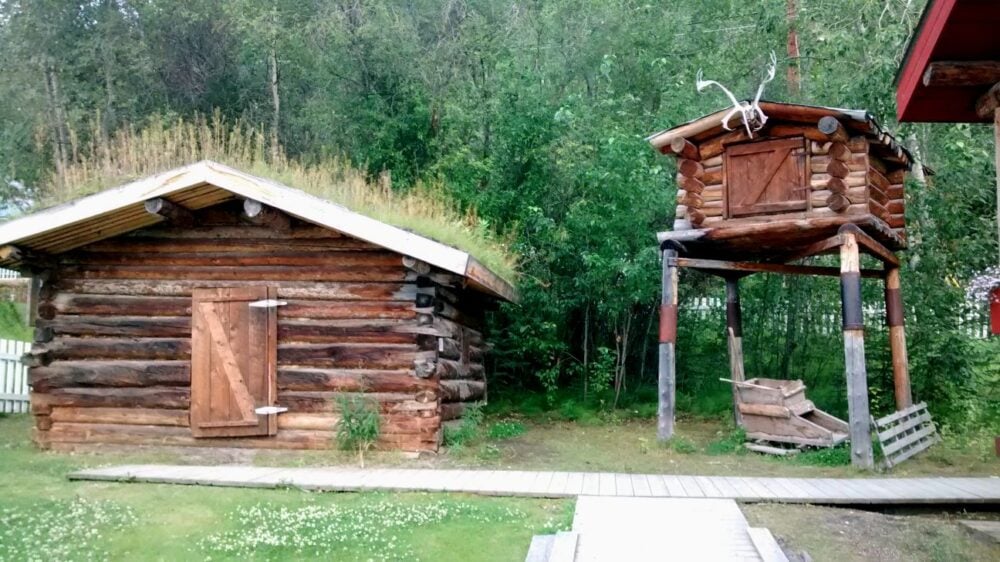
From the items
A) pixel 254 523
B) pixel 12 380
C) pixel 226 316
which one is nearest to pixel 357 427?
pixel 226 316

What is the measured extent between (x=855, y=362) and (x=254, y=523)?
7905mm

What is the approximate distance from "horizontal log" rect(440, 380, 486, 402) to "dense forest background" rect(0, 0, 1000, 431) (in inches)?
74.0

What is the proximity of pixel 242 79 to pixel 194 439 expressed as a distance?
17.2 meters

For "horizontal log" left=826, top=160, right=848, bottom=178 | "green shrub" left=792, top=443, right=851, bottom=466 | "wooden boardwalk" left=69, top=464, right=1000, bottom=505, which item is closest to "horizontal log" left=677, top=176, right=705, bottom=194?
"horizontal log" left=826, top=160, right=848, bottom=178

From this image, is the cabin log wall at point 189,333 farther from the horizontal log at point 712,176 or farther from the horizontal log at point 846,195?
the horizontal log at point 846,195

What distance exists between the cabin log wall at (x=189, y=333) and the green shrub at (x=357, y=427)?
22 cm

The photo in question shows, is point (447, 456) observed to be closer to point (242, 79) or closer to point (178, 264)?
point (178, 264)

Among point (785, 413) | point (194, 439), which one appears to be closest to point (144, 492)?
point (194, 439)

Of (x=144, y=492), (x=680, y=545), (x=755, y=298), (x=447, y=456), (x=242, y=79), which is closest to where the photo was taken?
(x=680, y=545)

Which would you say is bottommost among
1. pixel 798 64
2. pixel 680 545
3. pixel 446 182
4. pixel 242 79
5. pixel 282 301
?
pixel 680 545

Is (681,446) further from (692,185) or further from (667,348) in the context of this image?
(692,185)

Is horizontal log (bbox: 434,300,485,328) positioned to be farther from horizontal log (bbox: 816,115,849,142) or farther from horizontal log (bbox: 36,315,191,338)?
horizontal log (bbox: 816,115,849,142)

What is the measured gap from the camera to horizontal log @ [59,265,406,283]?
36.8 ft

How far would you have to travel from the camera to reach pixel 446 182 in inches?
706
